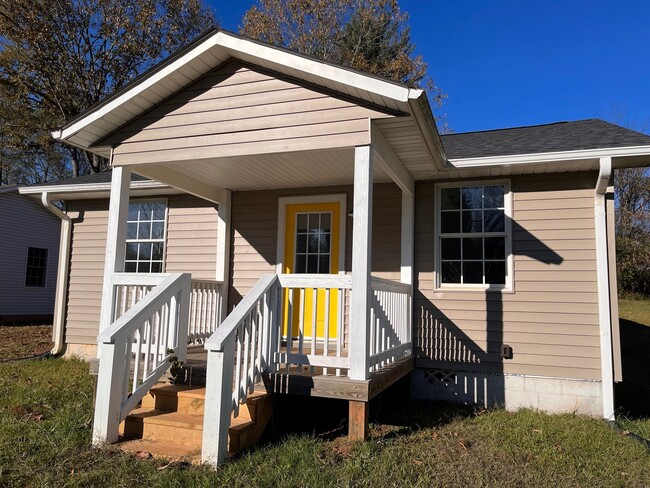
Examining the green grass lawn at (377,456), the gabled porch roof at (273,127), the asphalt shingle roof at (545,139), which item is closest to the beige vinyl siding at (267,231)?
the gabled porch roof at (273,127)

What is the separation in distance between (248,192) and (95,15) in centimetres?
1279

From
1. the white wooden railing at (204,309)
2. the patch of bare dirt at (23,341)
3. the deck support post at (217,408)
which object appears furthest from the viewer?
the patch of bare dirt at (23,341)

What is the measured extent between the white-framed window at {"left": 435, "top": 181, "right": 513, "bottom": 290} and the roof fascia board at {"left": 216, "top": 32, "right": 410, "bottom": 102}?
2.55 metres

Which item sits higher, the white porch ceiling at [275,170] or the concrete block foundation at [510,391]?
the white porch ceiling at [275,170]

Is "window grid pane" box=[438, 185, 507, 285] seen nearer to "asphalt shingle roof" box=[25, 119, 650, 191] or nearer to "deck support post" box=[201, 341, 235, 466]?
"asphalt shingle roof" box=[25, 119, 650, 191]

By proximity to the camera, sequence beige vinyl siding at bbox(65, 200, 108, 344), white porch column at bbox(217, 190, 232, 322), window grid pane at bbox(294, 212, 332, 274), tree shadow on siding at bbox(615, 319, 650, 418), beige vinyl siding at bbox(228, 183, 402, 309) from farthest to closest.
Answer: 1. beige vinyl siding at bbox(65, 200, 108, 344)
2. white porch column at bbox(217, 190, 232, 322)
3. window grid pane at bbox(294, 212, 332, 274)
4. beige vinyl siding at bbox(228, 183, 402, 309)
5. tree shadow on siding at bbox(615, 319, 650, 418)

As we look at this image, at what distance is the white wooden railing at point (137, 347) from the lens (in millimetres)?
3805

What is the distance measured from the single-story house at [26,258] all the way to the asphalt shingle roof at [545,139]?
1305 centimetres

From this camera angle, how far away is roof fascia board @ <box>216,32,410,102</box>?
3.95 metres

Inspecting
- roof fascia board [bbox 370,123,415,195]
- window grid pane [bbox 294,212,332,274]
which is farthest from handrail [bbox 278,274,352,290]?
window grid pane [bbox 294,212,332,274]

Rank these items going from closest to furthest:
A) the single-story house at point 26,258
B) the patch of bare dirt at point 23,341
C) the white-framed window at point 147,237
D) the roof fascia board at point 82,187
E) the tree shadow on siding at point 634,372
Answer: the tree shadow on siding at point 634,372 < the roof fascia board at point 82,187 < the white-framed window at point 147,237 < the patch of bare dirt at point 23,341 < the single-story house at point 26,258

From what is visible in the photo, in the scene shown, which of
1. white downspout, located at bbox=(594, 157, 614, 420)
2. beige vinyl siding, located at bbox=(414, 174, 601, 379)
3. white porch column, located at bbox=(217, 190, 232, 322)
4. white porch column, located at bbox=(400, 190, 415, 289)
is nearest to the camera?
white downspout, located at bbox=(594, 157, 614, 420)

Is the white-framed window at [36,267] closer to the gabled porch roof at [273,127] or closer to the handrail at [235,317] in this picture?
the gabled porch roof at [273,127]

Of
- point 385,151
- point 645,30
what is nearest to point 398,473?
point 385,151
